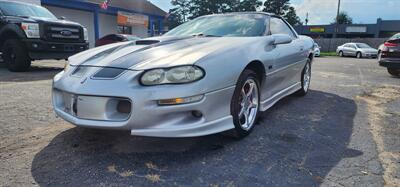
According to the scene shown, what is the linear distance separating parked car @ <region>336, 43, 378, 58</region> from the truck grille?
76.9 ft

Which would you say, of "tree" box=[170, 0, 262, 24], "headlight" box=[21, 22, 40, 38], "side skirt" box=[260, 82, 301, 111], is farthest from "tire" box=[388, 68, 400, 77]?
"tree" box=[170, 0, 262, 24]

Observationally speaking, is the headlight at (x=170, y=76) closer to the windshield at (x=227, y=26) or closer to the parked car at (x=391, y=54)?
the windshield at (x=227, y=26)

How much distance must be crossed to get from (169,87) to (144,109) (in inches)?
10.1

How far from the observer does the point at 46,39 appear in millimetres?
8062

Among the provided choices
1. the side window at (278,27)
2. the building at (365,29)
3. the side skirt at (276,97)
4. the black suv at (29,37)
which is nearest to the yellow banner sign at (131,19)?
the black suv at (29,37)

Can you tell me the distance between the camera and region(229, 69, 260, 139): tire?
→ 2.99 metres

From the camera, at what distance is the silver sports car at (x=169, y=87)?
250 centimetres

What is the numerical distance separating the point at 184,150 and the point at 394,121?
288 cm

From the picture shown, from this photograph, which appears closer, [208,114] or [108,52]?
[208,114]

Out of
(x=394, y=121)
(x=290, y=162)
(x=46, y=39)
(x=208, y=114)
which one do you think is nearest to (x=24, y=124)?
(x=208, y=114)

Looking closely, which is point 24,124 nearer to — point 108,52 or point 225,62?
point 108,52

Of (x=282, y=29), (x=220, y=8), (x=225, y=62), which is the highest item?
(x=220, y=8)

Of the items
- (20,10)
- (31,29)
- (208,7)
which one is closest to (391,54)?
(31,29)

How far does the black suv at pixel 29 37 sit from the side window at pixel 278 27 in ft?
19.6
